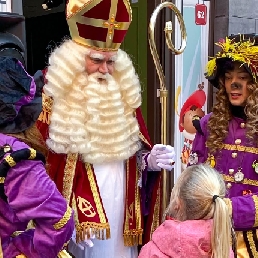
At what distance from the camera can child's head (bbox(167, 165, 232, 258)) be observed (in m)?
1.62

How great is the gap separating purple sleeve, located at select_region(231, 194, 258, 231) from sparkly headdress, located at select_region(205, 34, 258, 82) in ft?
2.00

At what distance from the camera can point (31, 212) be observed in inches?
57.6

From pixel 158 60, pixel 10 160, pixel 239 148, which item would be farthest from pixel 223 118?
pixel 10 160

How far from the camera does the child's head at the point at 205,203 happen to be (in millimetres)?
1621

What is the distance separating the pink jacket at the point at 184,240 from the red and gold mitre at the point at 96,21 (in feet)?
3.30

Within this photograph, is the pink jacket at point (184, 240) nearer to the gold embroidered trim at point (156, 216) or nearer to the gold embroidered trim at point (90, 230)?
the gold embroidered trim at point (90, 230)

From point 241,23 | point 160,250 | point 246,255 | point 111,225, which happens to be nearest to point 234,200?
point 246,255

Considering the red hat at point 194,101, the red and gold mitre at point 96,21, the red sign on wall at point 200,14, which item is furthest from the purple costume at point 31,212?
the red sign on wall at point 200,14

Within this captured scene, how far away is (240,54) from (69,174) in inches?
40.1

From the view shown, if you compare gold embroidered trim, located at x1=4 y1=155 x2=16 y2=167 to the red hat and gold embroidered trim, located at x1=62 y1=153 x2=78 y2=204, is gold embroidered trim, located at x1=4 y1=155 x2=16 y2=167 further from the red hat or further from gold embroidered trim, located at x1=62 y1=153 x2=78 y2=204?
the red hat

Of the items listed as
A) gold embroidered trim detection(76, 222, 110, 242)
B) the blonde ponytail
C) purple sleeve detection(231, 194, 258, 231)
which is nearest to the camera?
the blonde ponytail

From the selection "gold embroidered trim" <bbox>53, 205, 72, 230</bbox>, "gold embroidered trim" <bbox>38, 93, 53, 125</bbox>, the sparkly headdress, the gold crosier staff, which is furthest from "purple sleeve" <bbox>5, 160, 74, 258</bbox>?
the sparkly headdress

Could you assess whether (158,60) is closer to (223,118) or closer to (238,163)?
(223,118)

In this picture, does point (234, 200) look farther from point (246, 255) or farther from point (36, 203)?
point (36, 203)
